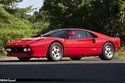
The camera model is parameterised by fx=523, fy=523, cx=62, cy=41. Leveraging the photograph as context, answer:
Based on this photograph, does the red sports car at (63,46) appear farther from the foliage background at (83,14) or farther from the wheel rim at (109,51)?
the foliage background at (83,14)

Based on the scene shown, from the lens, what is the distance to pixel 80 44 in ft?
55.6

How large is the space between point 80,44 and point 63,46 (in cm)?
78

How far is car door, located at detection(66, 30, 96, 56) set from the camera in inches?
656

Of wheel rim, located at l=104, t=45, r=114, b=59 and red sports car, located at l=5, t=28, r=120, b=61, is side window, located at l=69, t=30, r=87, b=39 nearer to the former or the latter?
red sports car, located at l=5, t=28, r=120, b=61

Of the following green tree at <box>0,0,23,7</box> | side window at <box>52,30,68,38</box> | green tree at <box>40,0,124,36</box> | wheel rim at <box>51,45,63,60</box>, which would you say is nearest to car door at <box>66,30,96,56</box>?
side window at <box>52,30,68,38</box>

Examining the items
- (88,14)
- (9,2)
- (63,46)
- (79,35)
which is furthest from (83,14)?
(63,46)

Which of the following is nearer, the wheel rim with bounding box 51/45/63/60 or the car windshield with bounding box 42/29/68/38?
the wheel rim with bounding box 51/45/63/60

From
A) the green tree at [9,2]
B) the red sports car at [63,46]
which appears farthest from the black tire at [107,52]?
the green tree at [9,2]

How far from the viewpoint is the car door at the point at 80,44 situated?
54.6ft

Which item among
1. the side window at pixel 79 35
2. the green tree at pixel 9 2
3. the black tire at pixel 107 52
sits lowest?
the black tire at pixel 107 52
